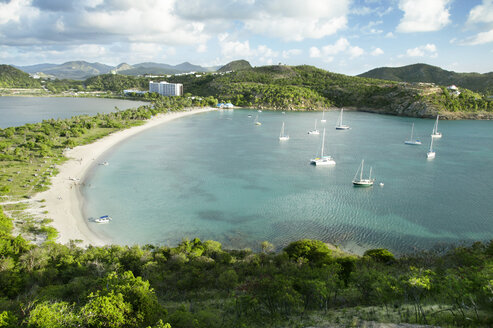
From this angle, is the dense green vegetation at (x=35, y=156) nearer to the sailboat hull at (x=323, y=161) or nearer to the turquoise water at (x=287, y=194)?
the turquoise water at (x=287, y=194)

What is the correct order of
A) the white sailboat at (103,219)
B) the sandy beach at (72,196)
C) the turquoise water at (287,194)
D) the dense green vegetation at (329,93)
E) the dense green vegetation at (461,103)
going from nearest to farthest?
the sandy beach at (72,196) < the turquoise water at (287,194) < the white sailboat at (103,219) < the dense green vegetation at (461,103) < the dense green vegetation at (329,93)

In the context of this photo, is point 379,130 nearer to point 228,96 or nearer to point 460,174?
point 460,174

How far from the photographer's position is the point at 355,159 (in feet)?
182

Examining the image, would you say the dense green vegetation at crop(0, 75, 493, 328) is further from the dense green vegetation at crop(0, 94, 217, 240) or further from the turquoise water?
the turquoise water

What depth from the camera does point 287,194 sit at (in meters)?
38.2

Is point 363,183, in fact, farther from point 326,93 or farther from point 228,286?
point 326,93

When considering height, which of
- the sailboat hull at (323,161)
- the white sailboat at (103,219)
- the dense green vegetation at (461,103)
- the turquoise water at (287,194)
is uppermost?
the dense green vegetation at (461,103)

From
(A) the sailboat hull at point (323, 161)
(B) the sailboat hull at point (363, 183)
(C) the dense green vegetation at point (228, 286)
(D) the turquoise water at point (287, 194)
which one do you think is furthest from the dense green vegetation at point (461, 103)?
(C) the dense green vegetation at point (228, 286)

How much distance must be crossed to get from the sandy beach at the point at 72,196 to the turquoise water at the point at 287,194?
126 centimetres

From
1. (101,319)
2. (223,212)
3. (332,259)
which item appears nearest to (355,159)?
(223,212)

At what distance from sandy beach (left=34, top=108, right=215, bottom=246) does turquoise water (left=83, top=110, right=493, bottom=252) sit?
126 centimetres

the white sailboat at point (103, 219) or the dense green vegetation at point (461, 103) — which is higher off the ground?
the dense green vegetation at point (461, 103)

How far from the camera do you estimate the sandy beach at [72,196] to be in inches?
1060

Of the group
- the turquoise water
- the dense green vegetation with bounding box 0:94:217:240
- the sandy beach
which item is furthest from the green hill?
the sandy beach
